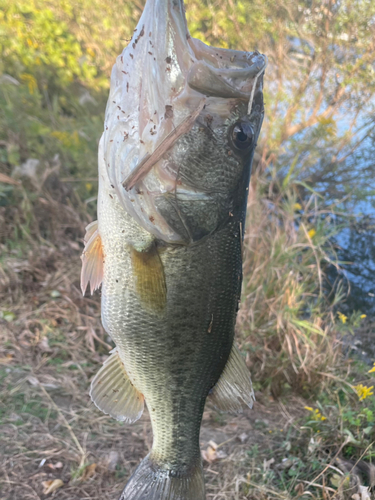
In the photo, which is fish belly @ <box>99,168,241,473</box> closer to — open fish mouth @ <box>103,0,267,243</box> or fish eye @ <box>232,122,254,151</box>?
open fish mouth @ <box>103,0,267,243</box>

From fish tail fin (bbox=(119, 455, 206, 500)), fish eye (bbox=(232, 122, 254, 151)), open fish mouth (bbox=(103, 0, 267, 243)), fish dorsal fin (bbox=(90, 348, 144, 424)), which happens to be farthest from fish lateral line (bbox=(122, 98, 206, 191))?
fish tail fin (bbox=(119, 455, 206, 500))

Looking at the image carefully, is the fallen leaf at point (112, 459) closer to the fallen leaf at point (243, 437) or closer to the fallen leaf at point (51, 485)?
the fallen leaf at point (51, 485)

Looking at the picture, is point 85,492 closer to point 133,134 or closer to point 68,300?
point 68,300

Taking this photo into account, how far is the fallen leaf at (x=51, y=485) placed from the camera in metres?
1.81

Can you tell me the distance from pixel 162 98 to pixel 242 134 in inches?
10.7

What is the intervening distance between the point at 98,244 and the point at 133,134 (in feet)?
1.38

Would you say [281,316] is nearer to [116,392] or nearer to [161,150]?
[116,392]

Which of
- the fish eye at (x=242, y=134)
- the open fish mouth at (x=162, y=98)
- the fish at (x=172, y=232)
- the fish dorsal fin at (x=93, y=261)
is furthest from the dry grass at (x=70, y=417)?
the fish eye at (x=242, y=134)

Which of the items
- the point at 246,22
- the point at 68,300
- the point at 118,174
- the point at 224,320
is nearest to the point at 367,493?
the point at 224,320

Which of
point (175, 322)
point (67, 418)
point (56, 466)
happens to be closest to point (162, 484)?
point (175, 322)

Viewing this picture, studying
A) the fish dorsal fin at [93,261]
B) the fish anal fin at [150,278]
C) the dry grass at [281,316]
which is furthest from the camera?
the dry grass at [281,316]

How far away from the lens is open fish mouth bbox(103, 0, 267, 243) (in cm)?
100

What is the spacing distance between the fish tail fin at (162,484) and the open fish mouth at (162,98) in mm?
931

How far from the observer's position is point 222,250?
118 cm
